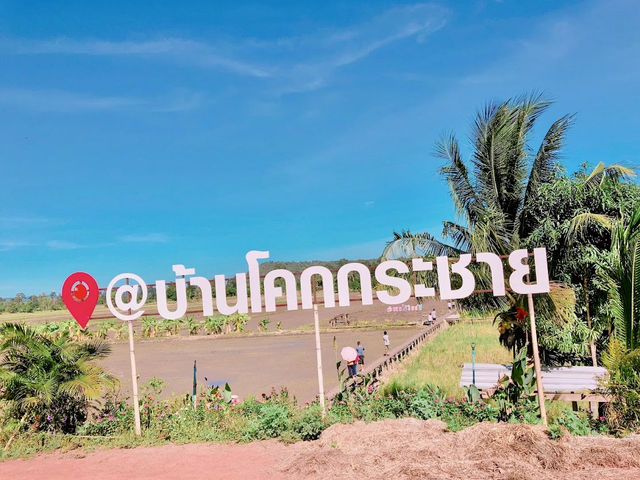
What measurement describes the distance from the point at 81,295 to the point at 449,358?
16.5 meters

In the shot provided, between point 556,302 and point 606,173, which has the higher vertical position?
point 606,173

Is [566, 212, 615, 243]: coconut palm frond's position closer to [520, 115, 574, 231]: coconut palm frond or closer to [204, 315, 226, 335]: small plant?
[520, 115, 574, 231]: coconut palm frond

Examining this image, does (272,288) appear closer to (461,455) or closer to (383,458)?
(383,458)

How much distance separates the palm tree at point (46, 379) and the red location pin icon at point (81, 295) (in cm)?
62

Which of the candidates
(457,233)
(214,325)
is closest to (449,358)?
(457,233)

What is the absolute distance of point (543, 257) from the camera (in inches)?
358

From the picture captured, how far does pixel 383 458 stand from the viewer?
8031 millimetres

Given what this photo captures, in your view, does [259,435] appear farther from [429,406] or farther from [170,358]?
[170,358]

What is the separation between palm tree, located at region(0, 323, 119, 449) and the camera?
9758mm

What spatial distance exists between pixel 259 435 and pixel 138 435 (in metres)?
2.50

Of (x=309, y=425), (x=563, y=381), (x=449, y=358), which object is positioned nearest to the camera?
(x=309, y=425)

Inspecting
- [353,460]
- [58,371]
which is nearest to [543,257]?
[353,460]

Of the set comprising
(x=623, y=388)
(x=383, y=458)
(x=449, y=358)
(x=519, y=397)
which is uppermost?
(x=623, y=388)

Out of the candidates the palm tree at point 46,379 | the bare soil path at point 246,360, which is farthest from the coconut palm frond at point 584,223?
the palm tree at point 46,379
